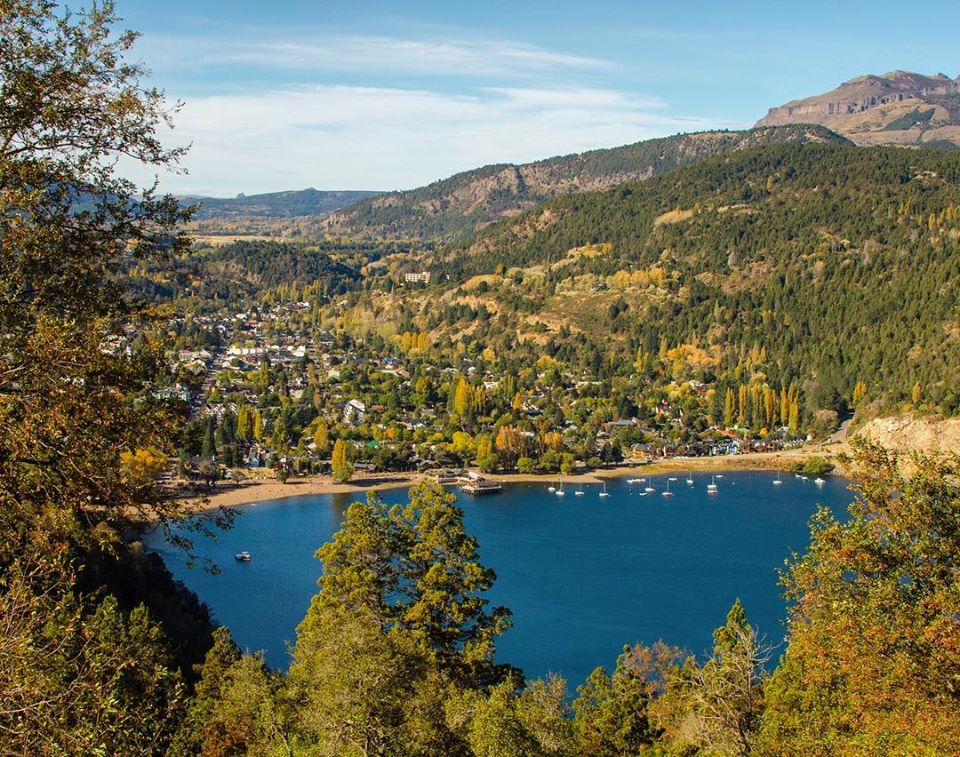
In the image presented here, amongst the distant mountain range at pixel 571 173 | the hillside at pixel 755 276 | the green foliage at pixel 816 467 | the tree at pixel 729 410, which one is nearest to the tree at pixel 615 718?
the green foliage at pixel 816 467

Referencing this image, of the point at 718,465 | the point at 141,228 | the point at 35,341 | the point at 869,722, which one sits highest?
the point at 141,228

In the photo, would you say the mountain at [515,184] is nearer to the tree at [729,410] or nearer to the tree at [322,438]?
the tree at [729,410]

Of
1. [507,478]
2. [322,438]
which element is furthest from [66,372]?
[322,438]

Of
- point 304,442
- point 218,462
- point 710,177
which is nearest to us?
point 218,462

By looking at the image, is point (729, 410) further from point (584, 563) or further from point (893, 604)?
point (893, 604)

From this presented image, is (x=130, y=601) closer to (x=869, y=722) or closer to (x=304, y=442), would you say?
(x=869, y=722)

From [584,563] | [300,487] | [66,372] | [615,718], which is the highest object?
[66,372]

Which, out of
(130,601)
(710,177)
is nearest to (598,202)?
(710,177)
